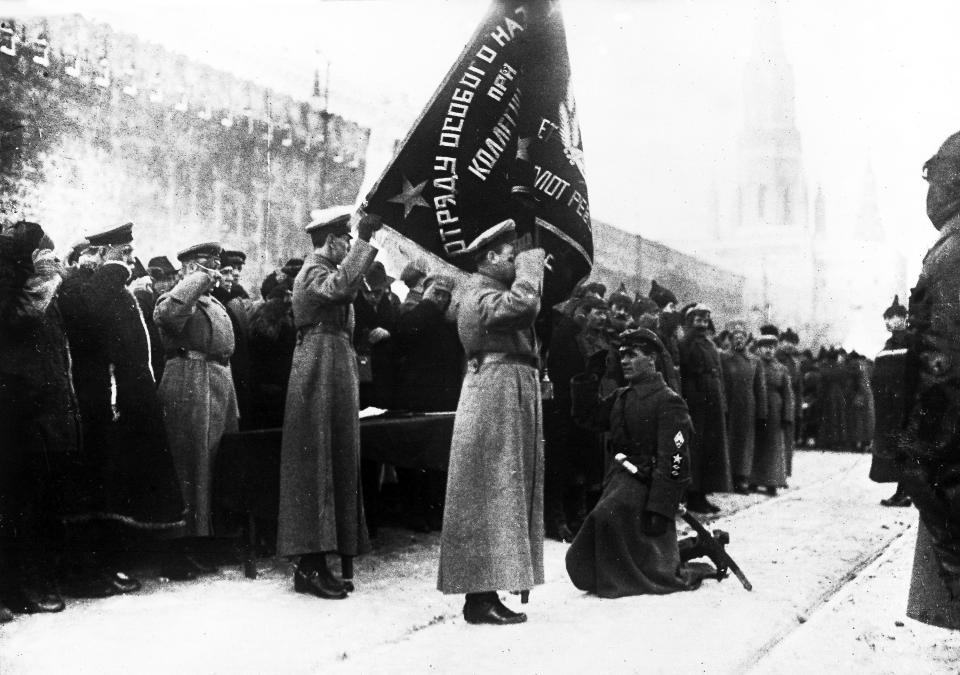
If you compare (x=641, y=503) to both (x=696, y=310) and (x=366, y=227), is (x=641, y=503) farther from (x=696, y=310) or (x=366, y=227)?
(x=696, y=310)

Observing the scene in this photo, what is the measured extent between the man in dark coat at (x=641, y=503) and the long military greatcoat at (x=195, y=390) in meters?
2.15

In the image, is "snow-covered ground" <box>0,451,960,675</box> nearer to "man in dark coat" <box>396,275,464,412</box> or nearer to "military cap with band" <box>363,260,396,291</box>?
"man in dark coat" <box>396,275,464,412</box>

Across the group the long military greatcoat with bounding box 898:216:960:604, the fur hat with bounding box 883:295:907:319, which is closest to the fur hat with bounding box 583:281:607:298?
the fur hat with bounding box 883:295:907:319

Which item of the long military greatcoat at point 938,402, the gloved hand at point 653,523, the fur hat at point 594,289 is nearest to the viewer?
the long military greatcoat at point 938,402

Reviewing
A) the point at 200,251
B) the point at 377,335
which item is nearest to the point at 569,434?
the point at 377,335

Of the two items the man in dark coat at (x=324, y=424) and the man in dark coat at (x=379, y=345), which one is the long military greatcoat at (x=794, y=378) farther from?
the man in dark coat at (x=324, y=424)

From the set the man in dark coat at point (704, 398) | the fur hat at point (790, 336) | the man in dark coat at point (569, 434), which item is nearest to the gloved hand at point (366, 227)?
the man in dark coat at point (569, 434)

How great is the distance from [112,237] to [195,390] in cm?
98

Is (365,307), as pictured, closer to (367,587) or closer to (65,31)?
(367,587)

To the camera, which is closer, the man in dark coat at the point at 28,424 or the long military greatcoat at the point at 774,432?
the man in dark coat at the point at 28,424

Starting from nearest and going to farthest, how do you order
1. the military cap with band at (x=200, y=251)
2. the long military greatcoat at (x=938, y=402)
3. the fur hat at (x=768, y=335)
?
the long military greatcoat at (x=938, y=402) → the military cap with band at (x=200, y=251) → the fur hat at (x=768, y=335)

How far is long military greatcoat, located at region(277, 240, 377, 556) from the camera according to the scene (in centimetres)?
517

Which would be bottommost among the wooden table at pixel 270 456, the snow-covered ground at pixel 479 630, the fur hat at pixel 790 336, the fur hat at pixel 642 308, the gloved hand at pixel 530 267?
the snow-covered ground at pixel 479 630

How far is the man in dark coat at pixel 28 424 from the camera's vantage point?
466cm
